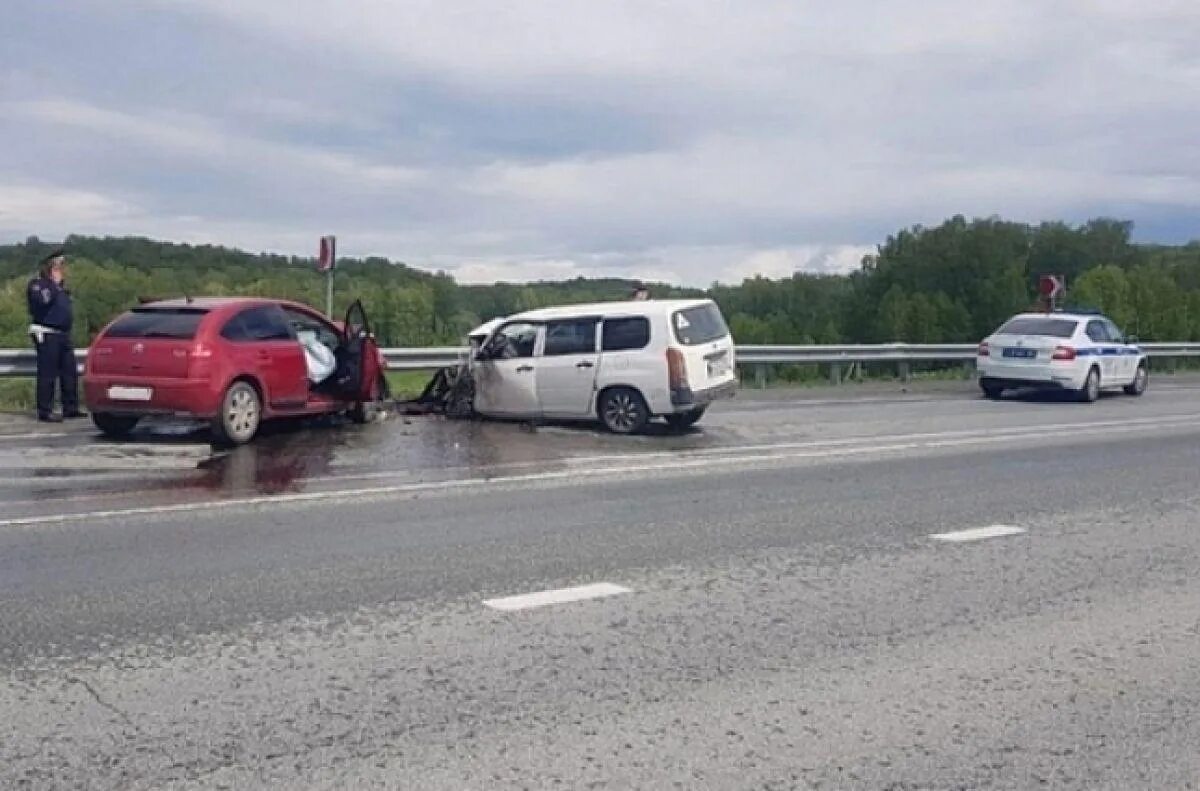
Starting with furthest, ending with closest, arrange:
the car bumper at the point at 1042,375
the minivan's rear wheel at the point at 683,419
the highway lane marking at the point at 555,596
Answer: the car bumper at the point at 1042,375 → the minivan's rear wheel at the point at 683,419 → the highway lane marking at the point at 555,596

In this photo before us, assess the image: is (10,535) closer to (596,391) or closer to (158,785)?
(158,785)

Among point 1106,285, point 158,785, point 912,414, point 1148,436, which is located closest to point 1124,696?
point 158,785

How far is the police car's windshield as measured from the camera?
25766 mm

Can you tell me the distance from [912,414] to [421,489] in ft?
37.5

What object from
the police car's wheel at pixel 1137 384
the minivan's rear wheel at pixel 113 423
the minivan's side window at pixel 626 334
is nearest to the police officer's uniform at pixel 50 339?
the minivan's rear wheel at pixel 113 423

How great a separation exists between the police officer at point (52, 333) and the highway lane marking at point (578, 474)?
21.6ft

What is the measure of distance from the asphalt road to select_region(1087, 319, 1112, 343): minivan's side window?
45.7 feet

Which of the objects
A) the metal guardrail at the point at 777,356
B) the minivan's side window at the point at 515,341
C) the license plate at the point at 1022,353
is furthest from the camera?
the license plate at the point at 1022,353

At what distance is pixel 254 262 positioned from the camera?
28797mm

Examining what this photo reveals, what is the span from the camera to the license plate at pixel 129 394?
1427cm

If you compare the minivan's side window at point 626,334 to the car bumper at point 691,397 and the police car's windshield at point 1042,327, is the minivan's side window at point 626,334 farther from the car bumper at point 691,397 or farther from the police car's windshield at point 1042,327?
the police car's windshield at point 1042,327

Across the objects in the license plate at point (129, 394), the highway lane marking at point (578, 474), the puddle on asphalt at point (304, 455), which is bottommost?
the highway lane marking at point (578, 474)

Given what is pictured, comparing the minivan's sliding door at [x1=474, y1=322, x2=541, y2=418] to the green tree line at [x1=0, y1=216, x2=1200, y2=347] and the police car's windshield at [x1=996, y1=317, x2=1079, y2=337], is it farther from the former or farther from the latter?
the police car's windshield at [x1=996, y1=317, x2=1079, y2=337]

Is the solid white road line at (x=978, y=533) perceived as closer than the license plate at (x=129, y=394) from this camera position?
Yes
